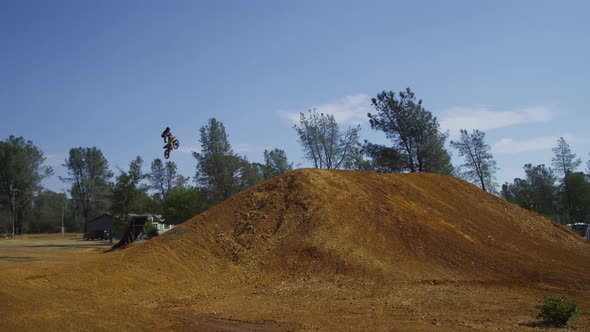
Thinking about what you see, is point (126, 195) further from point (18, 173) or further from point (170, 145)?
point (18, 173)

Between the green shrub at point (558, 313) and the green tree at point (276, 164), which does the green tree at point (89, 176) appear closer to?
the green tree at point (276, 164)

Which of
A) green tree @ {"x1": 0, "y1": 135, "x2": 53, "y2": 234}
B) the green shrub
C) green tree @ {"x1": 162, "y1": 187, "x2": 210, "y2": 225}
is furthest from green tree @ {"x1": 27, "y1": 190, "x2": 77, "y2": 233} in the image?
the green shrub

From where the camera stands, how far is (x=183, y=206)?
160ft

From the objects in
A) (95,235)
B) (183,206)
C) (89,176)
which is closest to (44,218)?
(89,176)

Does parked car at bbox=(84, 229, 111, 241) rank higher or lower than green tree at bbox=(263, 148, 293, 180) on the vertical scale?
lower

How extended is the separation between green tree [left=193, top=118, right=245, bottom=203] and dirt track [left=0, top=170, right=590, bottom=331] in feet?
86.0

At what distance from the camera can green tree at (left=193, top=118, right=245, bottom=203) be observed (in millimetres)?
50812

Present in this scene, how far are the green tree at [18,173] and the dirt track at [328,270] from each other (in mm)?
53555

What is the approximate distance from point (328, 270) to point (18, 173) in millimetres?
70751

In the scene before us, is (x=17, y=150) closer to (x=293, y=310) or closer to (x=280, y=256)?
(x=280, y=256)

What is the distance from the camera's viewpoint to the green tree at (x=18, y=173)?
2817 inches

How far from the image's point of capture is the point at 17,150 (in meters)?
71.6

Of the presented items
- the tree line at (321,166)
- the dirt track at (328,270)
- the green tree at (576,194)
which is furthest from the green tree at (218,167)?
the green tree at (576,194)

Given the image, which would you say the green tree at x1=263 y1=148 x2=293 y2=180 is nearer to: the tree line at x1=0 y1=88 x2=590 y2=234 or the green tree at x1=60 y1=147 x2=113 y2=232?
the tree line at x1=0 y1=88 x2=590 y2=234
